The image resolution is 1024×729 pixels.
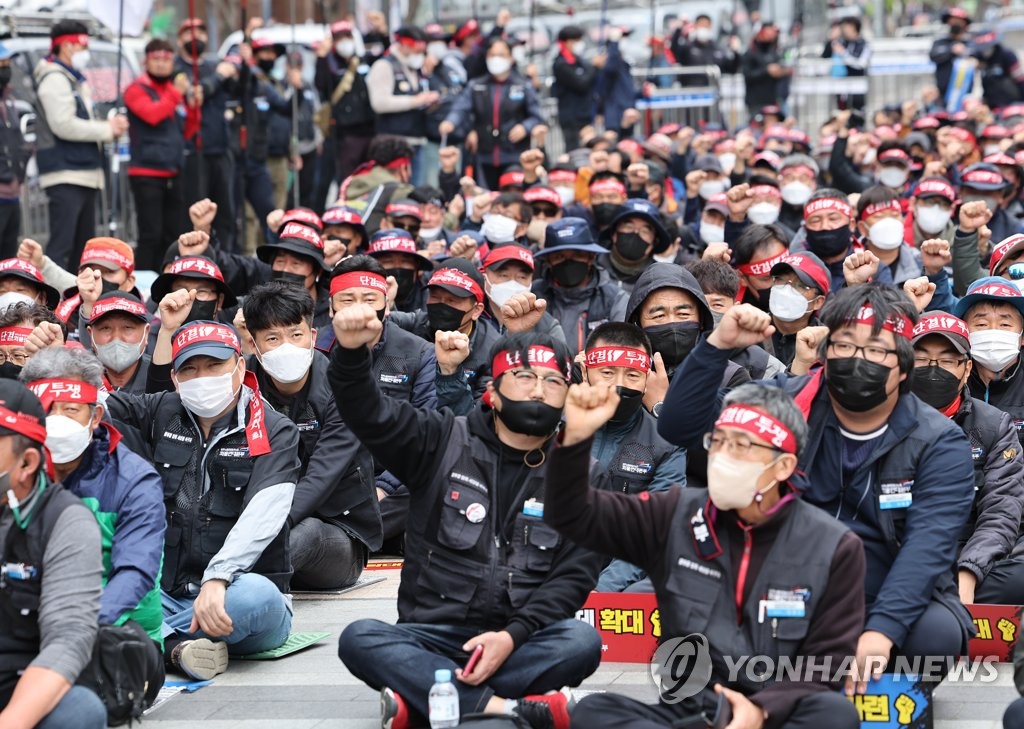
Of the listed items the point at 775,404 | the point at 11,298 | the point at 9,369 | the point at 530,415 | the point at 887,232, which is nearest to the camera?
the point at 775,404

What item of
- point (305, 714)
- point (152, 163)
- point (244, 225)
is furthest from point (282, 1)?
point (305, 714)

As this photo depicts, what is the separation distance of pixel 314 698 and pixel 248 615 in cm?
50

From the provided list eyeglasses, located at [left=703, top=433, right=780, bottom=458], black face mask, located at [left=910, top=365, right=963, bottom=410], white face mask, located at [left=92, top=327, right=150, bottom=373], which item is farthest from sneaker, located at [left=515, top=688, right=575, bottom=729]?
white face mask, located at [left=92, top=327, right=150, bottom=373]

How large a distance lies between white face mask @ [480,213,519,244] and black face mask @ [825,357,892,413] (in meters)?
6.59

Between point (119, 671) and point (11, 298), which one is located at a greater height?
point (11, 298)

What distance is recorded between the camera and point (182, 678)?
6855 mm

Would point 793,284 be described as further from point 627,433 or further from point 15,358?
point 15,358

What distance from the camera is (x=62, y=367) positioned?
6.18m

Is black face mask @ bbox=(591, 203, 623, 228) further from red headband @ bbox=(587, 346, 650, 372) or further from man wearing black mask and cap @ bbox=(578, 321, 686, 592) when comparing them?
red headband @ bbox=(587, 346, 650, 372)

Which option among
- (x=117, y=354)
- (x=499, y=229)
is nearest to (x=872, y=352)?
(x=117, y=354)

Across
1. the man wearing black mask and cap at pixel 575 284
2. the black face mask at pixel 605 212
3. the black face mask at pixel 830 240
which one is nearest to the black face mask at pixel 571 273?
the man wearing black mask and cap at pixel 575 284

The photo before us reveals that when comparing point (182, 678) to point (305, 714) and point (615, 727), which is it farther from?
point (615, 727)

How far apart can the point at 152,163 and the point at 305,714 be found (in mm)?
8520

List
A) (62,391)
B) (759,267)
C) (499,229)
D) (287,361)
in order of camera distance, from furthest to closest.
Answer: (499,229), (759,267), (287,361), (62,391)
